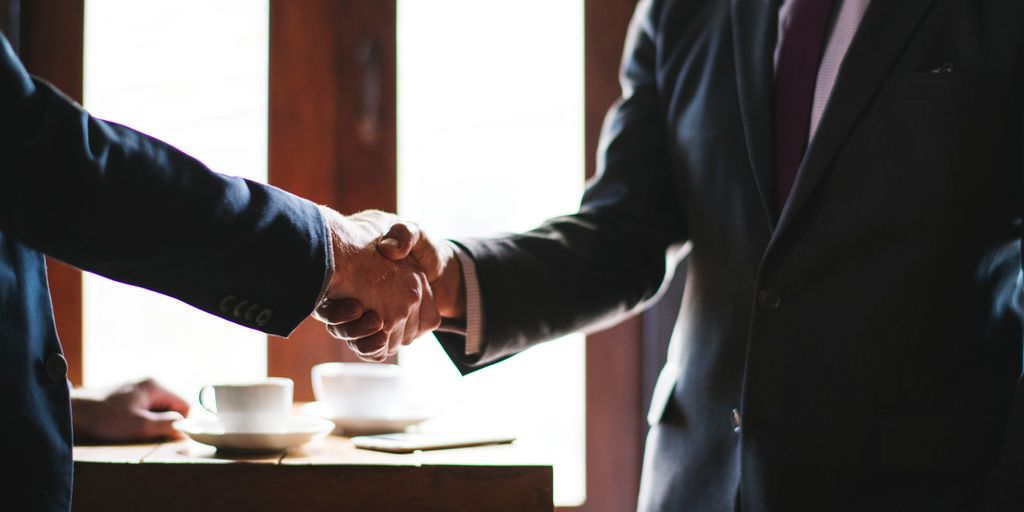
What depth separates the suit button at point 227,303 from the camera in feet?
3.12

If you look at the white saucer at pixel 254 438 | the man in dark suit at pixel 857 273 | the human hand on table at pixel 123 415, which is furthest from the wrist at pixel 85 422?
the man in dark suit at pixel 857 273

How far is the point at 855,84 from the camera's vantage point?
100 cm

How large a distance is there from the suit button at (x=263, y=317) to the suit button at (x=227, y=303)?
4 cm

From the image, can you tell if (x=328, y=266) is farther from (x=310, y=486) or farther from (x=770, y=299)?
(x=770, y=299)

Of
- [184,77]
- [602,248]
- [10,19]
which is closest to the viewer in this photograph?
[602,248]

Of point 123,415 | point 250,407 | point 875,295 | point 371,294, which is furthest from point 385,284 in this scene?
point 875,295

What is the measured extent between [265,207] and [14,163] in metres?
0.26

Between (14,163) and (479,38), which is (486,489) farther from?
(479,38)

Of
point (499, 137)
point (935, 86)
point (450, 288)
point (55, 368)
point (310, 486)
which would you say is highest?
point (499, 137)

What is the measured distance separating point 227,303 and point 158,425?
262 millimetres

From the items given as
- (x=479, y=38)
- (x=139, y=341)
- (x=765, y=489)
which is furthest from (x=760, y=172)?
(x=139, y=341)

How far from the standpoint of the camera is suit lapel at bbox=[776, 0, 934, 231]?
100cm

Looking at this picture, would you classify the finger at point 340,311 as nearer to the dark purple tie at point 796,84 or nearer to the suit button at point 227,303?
the suit button at point 227,303

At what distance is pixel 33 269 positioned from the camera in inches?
32.9
